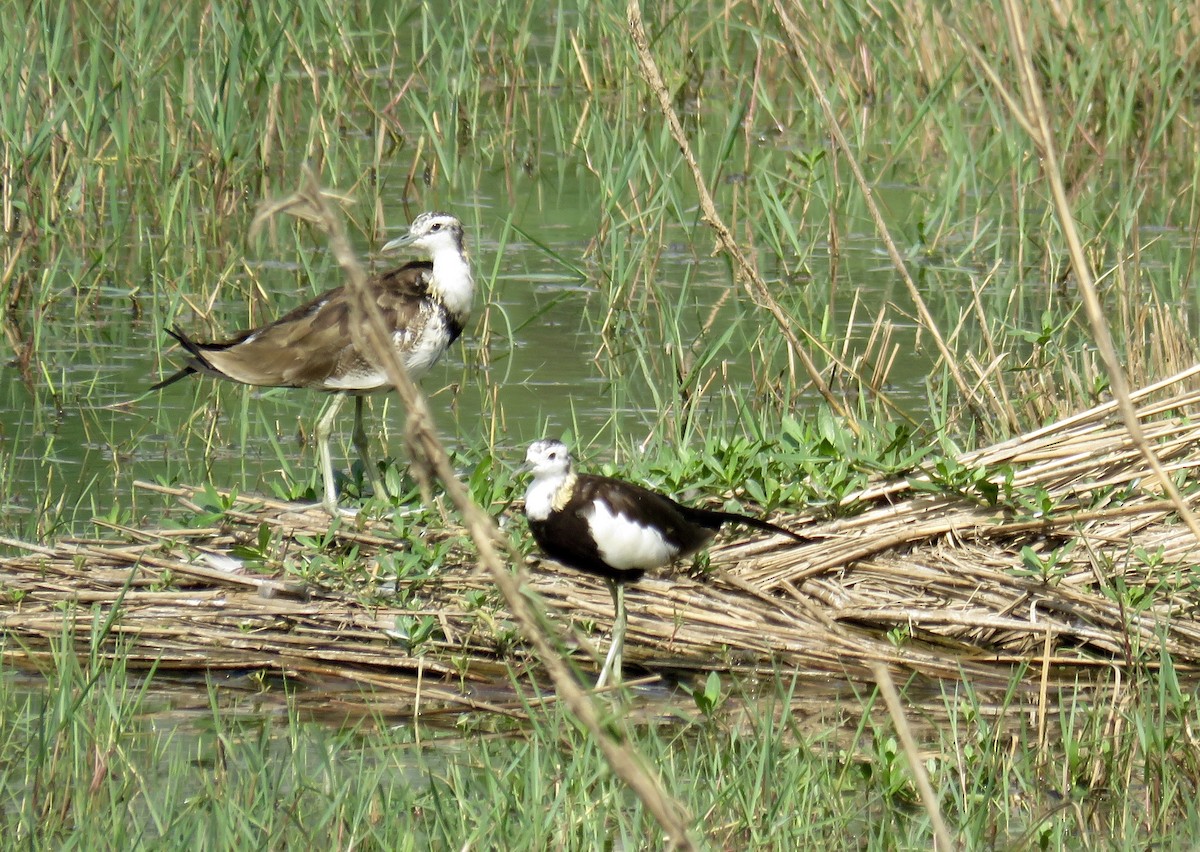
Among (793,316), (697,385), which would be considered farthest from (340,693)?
(793,316)

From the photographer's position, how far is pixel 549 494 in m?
4.47

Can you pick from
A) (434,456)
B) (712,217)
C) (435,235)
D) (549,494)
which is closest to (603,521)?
(549,494)

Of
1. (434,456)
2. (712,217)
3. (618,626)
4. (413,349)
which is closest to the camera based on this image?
(434,456)

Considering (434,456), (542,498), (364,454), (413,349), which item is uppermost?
(413,349)

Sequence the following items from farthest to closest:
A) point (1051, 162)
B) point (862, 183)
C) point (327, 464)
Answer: point (327, 464) → point (862, 183) → point (1051, 162)

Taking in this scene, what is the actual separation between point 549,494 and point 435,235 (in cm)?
172

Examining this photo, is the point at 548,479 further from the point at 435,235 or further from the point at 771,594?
the point at 435,235

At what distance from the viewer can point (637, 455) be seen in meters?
5.69

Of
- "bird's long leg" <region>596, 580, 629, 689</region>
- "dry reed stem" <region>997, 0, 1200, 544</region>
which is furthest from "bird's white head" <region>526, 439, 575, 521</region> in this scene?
"dry reed stem" <region>997, 0, 1200, 544</region>

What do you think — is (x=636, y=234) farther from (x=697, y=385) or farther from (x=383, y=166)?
(x=697, y=385)

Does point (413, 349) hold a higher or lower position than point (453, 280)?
lower

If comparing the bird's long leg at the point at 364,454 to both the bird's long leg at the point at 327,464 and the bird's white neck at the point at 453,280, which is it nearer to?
the bird's long leg at the point at 327,464

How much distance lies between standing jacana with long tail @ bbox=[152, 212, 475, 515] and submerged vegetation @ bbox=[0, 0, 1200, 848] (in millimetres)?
371

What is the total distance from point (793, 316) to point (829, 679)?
2.49 meters
